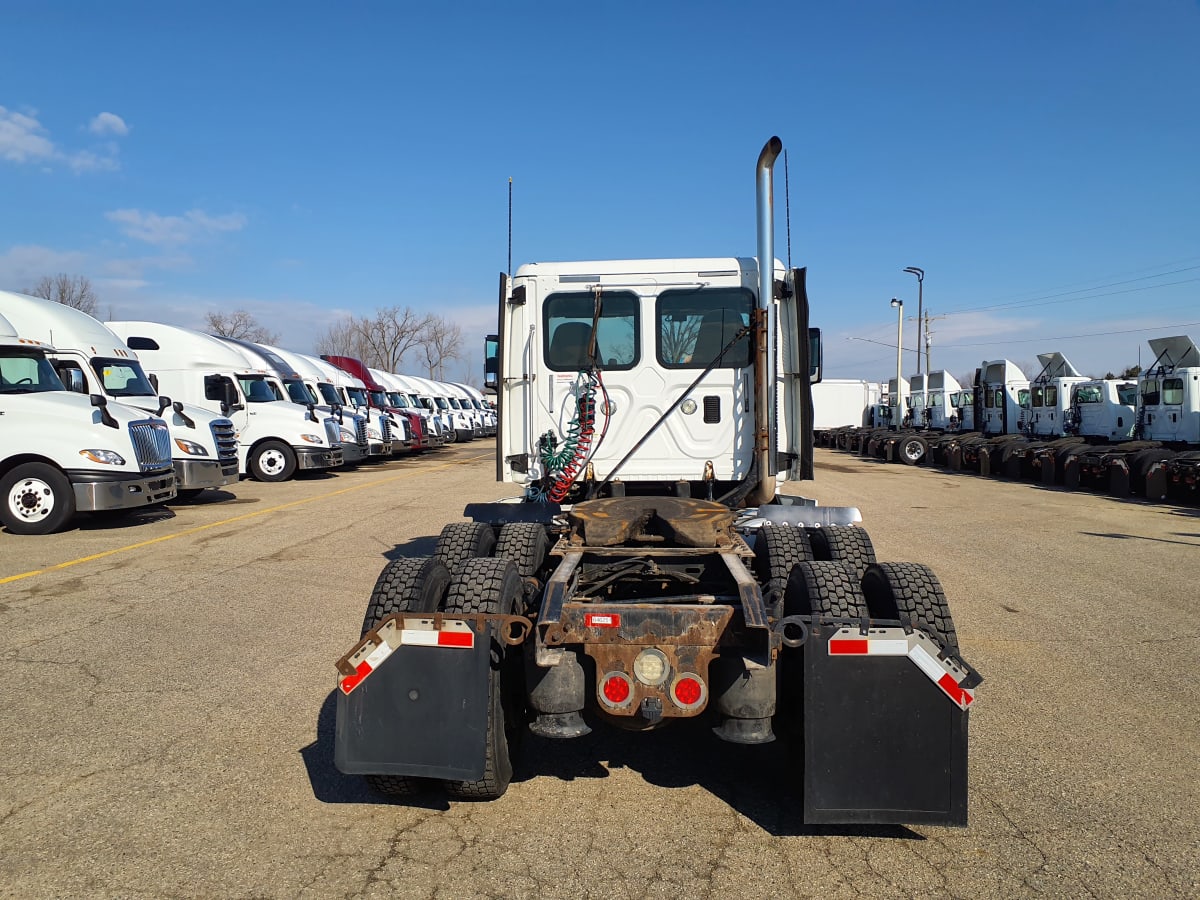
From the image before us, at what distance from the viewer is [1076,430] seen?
23141mm

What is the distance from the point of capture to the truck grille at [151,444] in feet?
38.3

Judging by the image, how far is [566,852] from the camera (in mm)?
3283

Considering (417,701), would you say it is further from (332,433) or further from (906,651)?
(332,433)

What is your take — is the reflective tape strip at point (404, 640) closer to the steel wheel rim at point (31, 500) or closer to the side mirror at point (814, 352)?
the side mirror at point (814, 352)

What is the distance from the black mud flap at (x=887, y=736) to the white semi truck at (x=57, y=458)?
10.8 m

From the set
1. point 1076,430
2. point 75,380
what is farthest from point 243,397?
point 1076,430

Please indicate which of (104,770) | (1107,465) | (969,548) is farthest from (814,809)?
(1107,465)

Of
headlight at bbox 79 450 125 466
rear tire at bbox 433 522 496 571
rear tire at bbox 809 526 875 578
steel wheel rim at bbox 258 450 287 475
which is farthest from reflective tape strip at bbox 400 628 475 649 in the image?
steel wheel rim at bbox 258 450 287 475

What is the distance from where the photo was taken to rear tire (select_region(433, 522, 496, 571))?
5.90 m

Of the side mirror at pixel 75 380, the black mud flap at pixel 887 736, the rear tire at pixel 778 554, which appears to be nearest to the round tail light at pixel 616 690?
the black mud flap at pixel 887 736

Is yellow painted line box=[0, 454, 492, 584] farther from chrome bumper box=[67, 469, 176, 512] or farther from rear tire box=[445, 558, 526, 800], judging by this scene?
rear tire box=[445, 558, 526, 800]

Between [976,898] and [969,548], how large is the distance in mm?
8246

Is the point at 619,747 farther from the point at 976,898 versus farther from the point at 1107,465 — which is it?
the point at 1107,465

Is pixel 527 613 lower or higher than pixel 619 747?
higher
